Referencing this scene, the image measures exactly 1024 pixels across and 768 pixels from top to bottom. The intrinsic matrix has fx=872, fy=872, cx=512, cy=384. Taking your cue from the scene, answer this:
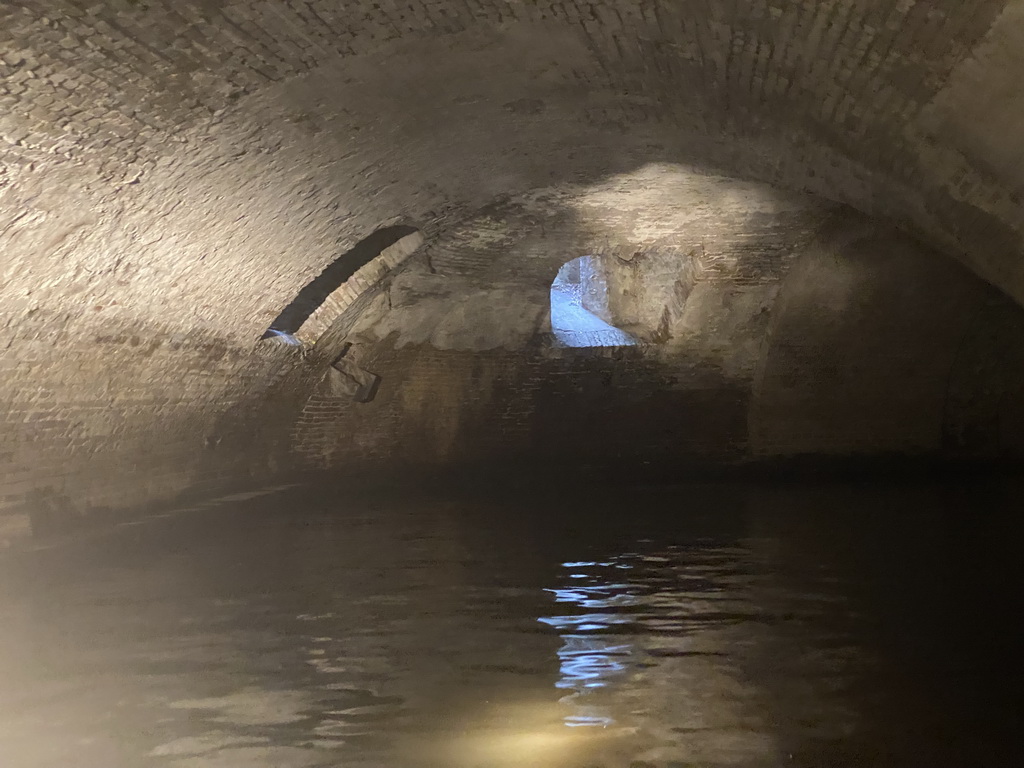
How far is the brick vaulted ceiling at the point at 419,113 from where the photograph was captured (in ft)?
9.64

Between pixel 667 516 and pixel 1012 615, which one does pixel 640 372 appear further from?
pixel 1012 615

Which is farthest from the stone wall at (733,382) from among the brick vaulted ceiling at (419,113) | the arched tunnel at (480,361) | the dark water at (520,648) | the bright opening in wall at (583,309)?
the brick vaulted ceiling at (419,113)

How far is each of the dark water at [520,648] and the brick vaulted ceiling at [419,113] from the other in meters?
1.64

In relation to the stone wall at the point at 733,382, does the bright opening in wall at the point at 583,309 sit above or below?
above

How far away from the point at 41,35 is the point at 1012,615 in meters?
4.50

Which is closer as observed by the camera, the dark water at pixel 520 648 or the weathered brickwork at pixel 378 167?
the dark water at pixel 520 648

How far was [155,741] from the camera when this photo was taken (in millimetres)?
2709

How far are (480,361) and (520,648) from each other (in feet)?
19.9

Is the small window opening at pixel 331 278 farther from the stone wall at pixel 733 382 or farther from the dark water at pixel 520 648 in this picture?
the dark water at pixel 520 648

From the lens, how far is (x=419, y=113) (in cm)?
450

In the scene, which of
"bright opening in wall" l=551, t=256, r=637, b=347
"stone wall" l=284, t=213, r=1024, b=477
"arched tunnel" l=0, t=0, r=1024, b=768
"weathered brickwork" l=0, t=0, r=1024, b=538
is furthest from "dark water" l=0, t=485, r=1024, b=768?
"bright opening in wall" l=551, t=256, r=637, b=347

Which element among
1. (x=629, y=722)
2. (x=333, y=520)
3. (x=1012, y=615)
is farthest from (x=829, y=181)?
(x=333, y=520)

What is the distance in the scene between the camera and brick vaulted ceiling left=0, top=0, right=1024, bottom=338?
294cm

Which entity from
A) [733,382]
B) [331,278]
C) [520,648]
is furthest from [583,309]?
[520,648]
